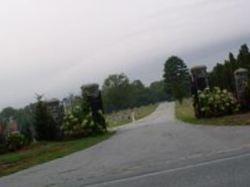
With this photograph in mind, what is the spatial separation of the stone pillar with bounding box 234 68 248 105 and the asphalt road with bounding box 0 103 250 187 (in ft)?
32.0

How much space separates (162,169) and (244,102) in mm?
17733

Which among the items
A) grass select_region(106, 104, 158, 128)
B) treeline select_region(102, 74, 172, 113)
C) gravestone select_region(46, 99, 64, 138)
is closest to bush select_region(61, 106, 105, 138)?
gravestone select_region(46, 99, 64, 138)

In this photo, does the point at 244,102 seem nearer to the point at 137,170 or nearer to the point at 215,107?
the point at 215,107

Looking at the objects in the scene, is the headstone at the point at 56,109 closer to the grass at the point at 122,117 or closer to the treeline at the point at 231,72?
the treeline at the point at 231,72

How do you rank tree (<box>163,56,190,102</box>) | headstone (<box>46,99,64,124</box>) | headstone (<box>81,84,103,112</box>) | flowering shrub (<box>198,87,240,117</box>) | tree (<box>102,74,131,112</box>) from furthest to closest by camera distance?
tree (<box>102,74,131,112</box>)
tree (<box>163,56,190,102</box>)
headstone (<box>81,84,103,112</box>)
headstone (<box>46,99,64,124</box>)
flowering shrub (<box>198,87,240,117</box>)

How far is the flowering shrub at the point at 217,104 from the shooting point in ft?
94.7

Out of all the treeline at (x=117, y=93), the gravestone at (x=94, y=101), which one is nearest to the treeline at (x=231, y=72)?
the gravestone at (x=94, y=101)

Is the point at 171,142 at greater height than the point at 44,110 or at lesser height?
lesser

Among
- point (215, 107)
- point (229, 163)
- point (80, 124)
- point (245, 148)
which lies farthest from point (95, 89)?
point (229, 163)

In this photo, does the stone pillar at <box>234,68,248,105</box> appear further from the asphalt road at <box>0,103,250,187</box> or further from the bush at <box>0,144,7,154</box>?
the bush at <box>0,144,7,154</box>

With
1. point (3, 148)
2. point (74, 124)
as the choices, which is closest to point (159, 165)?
point (3, 148)

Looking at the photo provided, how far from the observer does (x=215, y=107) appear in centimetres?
2903

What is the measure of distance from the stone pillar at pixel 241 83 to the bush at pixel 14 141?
10701 millimetres

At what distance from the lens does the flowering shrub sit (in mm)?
28875
